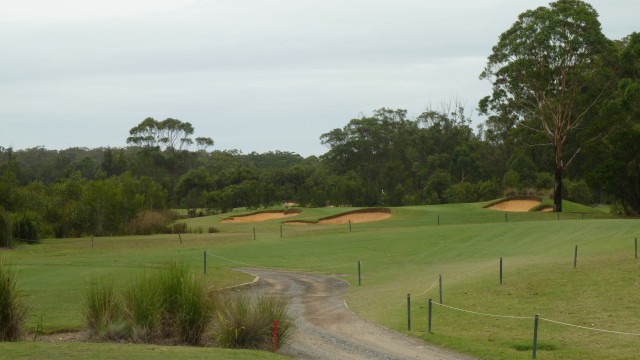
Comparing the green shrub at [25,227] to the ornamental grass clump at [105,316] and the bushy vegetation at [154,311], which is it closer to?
the ornamental grass clump at [105,316]

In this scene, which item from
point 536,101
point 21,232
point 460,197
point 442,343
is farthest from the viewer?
Result: point 460,197

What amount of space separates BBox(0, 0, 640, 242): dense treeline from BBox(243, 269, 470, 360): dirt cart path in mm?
30200

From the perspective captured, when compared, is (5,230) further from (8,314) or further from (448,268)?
(8,314)

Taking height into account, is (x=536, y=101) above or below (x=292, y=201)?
above

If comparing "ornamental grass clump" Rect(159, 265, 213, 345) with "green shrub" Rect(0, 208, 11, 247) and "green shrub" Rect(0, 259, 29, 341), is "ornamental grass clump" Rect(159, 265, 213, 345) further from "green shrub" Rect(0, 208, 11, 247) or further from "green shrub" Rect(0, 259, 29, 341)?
"green shrub" Rect(0, 208, 11, 247)

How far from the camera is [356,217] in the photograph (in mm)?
65812

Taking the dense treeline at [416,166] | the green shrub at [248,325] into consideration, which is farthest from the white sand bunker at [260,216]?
the green shrub at [248,325]

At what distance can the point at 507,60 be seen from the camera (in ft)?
204

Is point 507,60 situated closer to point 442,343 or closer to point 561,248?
point 561,248

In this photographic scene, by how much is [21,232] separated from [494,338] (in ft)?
149

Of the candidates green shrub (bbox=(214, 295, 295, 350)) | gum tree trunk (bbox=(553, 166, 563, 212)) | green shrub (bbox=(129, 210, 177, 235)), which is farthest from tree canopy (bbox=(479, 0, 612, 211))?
green shrub (bbox=(214, 295, 295, 350))

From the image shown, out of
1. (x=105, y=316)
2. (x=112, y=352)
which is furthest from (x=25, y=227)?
(x=112, y=352)

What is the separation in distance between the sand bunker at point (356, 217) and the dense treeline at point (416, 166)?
12.2m

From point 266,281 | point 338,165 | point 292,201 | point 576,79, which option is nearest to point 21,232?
point 266,281
